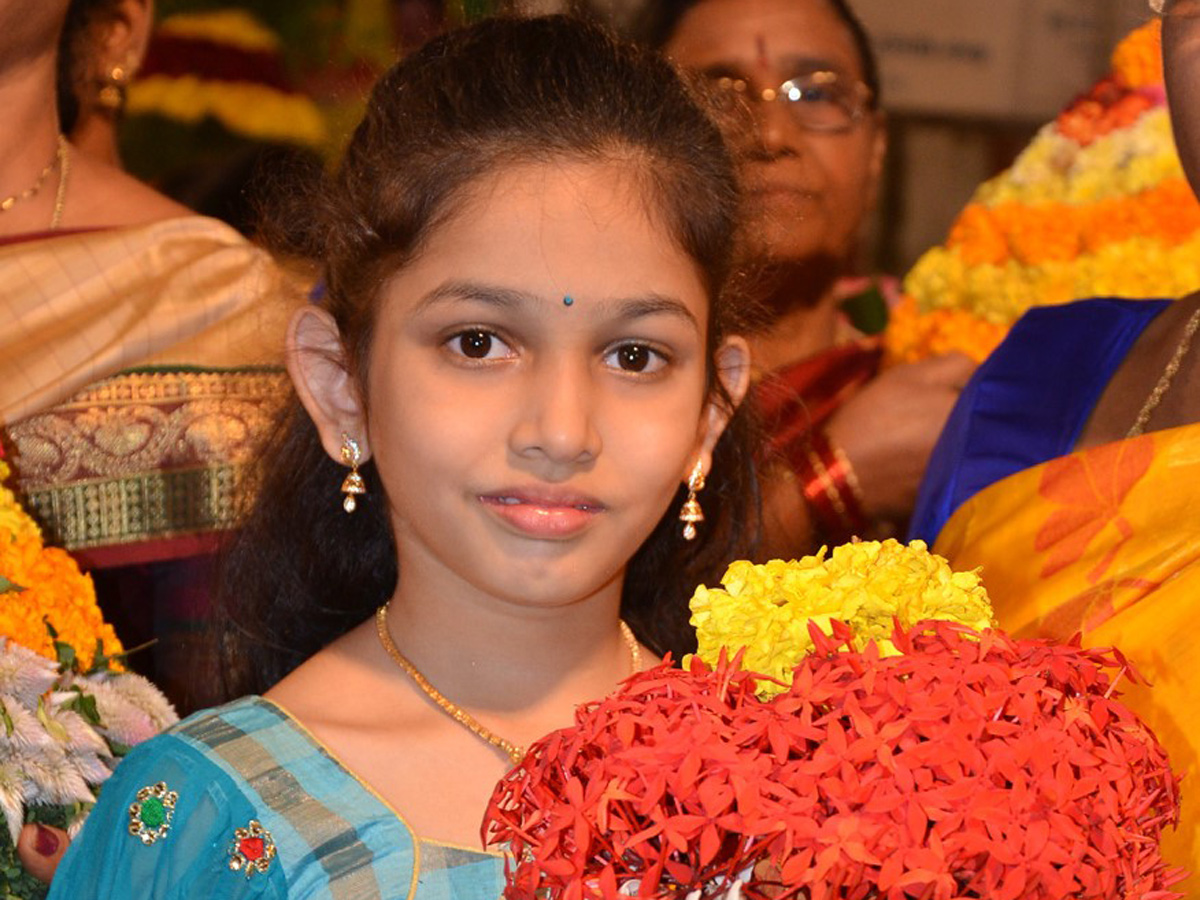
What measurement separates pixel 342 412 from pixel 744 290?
1.45 ft

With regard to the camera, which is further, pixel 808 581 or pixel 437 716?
pixel 437 716

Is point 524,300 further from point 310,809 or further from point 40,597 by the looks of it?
point 40,597

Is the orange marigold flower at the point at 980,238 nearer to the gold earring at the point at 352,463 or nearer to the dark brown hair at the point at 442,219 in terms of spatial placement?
the dark brown hair at the point at 442,219

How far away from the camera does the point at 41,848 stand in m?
1.75

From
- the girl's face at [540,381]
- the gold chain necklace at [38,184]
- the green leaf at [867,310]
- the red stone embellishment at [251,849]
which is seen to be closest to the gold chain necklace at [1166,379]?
the girl's face at [540,381]

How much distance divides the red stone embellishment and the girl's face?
0.94 feet

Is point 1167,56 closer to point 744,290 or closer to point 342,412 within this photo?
point 744,290

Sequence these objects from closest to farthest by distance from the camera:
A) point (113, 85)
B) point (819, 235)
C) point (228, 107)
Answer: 1. point (113, 85)
2. point (819, 235)
3. point (228, 107)

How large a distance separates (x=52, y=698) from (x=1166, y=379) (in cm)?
116

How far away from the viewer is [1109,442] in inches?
78.4

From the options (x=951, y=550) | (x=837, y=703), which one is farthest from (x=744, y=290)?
(x=837, y=703)

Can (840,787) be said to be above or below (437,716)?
above

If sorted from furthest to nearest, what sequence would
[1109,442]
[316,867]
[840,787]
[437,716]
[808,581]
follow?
[1109,442]
[437,716]
[316,867]
[808,581]
[840,787]

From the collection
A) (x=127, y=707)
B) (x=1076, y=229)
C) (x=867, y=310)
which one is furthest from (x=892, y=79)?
(x=127, y=707)
